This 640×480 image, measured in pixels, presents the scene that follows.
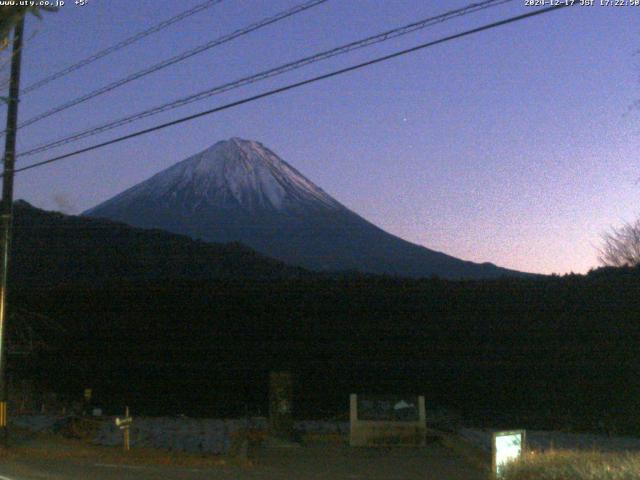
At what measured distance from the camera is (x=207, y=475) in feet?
43.2

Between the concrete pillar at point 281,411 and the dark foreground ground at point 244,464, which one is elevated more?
the concrete pillar at point 281,411

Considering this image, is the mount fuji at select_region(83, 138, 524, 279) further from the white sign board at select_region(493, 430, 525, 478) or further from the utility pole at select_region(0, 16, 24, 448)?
the white sign board at select_region(493, 430, 525, 478)

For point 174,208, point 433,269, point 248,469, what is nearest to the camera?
point 248,469

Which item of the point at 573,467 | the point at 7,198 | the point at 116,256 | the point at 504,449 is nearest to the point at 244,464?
the point at 504,449

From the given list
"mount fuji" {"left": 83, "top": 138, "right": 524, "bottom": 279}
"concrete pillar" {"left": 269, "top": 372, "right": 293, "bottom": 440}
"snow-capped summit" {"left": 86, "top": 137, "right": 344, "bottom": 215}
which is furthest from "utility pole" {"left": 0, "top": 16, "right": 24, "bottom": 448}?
"snow-capped summit" {"left": 86, "top": 137, "right": 344, "bottom": 215}

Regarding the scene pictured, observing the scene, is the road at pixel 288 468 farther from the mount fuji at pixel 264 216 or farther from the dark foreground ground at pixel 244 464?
the mount fuji at pixel 264 216

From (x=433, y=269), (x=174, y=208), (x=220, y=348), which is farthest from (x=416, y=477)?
(x=174, y=208)

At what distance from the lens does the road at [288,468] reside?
13.1 meters

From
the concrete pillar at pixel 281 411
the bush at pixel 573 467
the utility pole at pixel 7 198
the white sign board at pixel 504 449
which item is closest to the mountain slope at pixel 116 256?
the concrete pillar at pixel 281 411

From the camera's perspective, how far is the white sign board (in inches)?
427

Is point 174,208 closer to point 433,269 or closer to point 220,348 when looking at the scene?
point 433,269

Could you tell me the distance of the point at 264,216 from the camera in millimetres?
72375

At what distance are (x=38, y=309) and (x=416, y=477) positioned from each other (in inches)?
711

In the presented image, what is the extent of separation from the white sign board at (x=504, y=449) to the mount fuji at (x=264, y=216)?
42.5 metres
